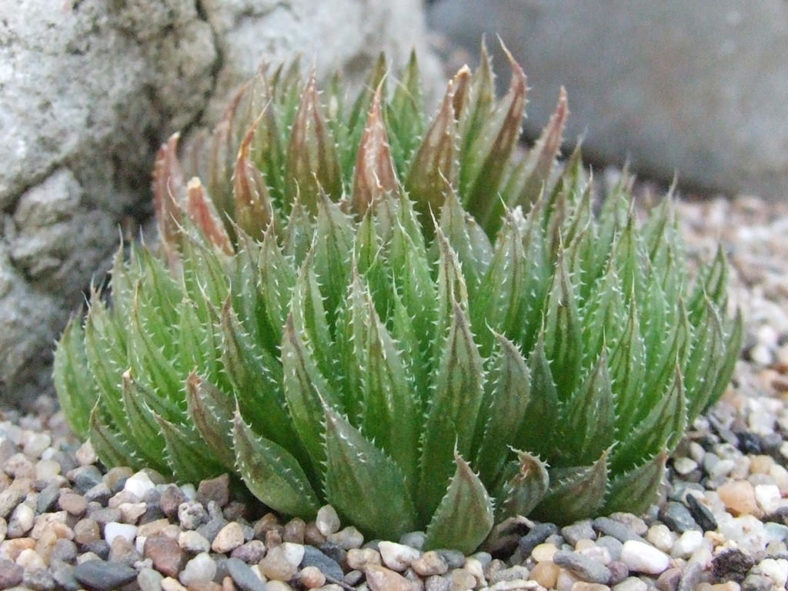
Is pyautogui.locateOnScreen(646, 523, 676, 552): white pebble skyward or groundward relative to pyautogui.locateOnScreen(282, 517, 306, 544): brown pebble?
skyward

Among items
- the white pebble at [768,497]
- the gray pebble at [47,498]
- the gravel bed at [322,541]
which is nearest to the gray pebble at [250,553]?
the gravel bed at [322,541]

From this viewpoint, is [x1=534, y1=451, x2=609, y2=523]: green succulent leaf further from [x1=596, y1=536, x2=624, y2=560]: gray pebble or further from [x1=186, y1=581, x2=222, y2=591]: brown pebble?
[x1=186, y1=581, x2=222, y2=591]: brown pebble

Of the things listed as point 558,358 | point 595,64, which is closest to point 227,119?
point 558,358

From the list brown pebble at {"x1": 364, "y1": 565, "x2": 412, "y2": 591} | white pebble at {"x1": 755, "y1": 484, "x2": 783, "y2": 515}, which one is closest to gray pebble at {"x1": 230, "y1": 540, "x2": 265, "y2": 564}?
brown pebble at {"x1": 364, "y1": 565, "x2": 412, "y2": 591}

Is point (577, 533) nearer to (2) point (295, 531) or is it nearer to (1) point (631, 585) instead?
(1) point (631, 585)

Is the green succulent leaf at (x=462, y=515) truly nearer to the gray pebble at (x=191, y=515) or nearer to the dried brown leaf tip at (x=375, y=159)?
the gray pebble at (x=191, y=515)

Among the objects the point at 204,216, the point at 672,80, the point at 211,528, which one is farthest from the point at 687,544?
the point at 672,80

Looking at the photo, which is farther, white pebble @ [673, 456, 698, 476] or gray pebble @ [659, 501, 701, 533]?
white pebble @ [673, 456, 698, 476]
